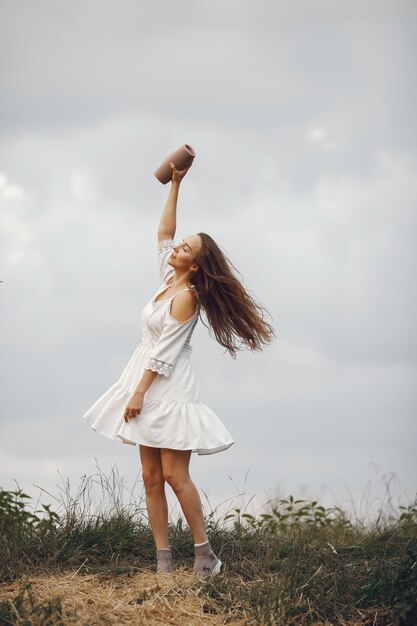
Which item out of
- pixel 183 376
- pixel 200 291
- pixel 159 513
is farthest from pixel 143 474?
pixel 200 291

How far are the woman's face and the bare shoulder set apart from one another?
20cm

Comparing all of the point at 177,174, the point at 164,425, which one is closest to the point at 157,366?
the point at 164,425

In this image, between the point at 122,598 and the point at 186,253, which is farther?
the point at 186,253

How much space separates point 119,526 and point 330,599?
1732 mm

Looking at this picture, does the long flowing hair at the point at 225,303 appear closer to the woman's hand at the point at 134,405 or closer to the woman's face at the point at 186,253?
the woman's face at the point at 186,253

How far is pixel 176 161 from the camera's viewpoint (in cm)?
705

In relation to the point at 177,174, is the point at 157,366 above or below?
below

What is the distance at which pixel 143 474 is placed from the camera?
6.67 metres

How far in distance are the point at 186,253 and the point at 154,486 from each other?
1654 millimetres

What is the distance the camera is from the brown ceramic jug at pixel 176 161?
7031 mm

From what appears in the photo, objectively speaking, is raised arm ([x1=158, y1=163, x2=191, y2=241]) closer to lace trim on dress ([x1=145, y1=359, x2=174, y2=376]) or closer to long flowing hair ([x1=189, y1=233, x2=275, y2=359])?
long flowing hair ([x1=189, y1=233, x2=275, y2=359])

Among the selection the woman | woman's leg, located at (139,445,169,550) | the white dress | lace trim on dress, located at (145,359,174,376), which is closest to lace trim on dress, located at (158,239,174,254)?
the woman

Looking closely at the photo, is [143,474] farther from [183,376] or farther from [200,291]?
[200,291]

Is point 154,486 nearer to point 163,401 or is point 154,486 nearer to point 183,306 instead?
point 163,401
